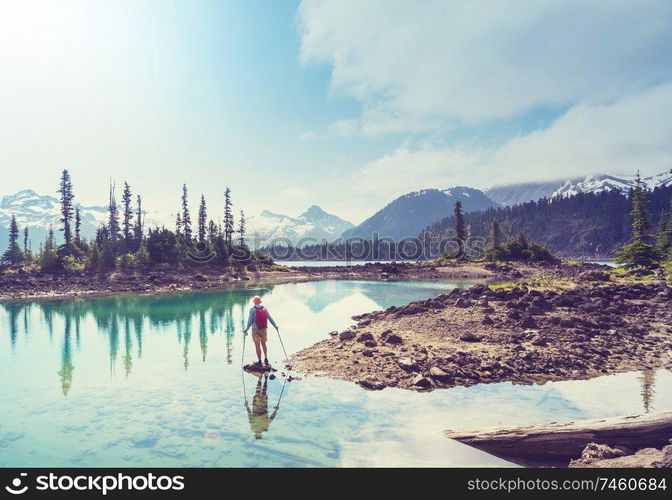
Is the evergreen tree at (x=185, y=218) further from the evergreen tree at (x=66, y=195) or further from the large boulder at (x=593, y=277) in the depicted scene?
the large boulder at (x=593, y=277)

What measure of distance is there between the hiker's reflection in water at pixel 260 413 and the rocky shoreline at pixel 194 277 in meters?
54.1

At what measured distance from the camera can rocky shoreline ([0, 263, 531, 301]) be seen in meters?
60.5

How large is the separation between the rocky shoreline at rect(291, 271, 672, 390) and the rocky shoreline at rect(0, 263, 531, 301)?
5039 cm

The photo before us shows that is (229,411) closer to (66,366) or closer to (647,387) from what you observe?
(66,366)

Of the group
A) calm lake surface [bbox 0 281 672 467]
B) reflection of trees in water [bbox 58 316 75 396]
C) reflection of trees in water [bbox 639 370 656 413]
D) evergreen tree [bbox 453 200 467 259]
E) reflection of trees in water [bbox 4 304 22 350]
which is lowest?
reflection of trees in water [bbox 58 316 75 396]

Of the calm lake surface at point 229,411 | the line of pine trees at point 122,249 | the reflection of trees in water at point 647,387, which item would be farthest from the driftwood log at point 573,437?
the line of pine trees at point 122,249

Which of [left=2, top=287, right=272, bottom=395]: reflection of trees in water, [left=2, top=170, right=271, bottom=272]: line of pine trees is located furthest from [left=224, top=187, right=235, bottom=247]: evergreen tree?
[left=2, top=287, right=272, bottom=395]: reflection of trees in water

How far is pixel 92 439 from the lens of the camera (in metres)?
11.5

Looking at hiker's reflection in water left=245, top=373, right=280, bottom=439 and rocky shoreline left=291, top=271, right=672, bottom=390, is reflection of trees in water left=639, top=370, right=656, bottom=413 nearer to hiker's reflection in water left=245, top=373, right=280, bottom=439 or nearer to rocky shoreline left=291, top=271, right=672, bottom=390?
rocky shoreline left=291, top=271, right=672, bottom=390

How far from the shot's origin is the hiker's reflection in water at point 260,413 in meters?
11.9

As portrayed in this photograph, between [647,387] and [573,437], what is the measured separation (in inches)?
296
